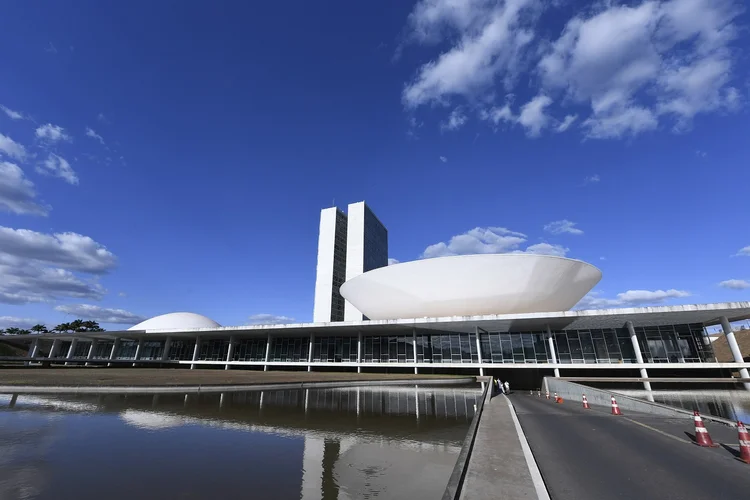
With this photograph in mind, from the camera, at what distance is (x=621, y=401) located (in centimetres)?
1516

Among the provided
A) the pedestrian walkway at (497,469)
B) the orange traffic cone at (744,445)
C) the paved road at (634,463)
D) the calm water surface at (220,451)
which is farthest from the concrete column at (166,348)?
the orange traffic cone at (744,445)

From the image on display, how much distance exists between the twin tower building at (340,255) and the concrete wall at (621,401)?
6597 cm

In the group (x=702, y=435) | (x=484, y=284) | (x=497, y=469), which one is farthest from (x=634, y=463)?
(x=484, y=284)

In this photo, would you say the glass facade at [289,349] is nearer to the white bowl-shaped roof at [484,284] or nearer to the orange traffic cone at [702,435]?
the white bowl-shaped roof at [484,284]

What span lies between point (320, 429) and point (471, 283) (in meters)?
31.9

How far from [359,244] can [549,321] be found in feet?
203

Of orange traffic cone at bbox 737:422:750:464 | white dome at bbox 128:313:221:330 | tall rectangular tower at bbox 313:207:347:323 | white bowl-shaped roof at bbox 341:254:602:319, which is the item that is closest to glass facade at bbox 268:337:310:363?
white bowl-shaped roof at bbox 341:254:602:319

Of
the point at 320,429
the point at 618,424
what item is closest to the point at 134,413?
the point at 320,429

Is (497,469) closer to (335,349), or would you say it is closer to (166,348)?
(335,349)

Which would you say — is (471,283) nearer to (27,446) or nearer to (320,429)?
(320,429)

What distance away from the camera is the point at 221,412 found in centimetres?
1238

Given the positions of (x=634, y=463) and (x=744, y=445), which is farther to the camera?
(x=744, y=445)

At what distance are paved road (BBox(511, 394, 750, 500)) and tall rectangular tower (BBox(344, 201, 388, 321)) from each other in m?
76.3

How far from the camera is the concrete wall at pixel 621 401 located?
1201cm
